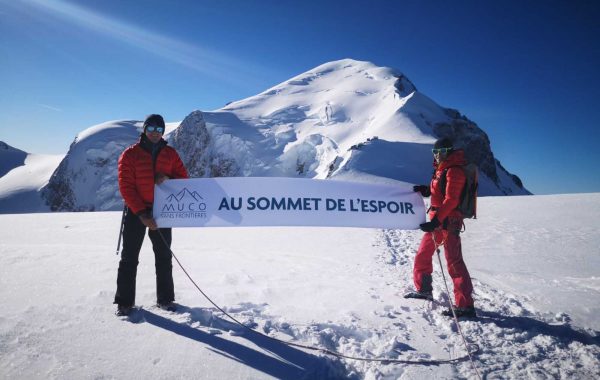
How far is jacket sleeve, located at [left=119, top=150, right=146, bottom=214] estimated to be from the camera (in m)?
3.15

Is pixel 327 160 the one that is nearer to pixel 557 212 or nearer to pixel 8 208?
pixel 557 212

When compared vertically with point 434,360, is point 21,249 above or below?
above

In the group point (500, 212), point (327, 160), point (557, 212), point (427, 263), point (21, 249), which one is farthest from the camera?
point (327, 160)

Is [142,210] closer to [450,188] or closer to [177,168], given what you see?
[177,168]

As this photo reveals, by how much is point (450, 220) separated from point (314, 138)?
163 ft

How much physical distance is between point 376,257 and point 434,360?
327 cm

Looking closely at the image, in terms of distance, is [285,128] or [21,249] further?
[285,128]

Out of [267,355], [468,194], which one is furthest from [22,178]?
[468,194]

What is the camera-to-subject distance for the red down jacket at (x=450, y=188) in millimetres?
3348

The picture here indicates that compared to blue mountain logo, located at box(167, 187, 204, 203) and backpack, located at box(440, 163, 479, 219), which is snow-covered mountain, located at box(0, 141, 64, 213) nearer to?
blue mountain logo, located at box(167, 187, 204, 203)

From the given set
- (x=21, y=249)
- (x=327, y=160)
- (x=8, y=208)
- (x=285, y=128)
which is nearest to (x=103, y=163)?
(x=8, y=208)

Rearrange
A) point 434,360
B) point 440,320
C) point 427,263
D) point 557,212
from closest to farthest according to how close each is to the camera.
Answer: point 434,360 < point 440,320 < point 427,263 < point 557,212

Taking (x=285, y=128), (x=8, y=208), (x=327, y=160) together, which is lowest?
(x=8, y=208)

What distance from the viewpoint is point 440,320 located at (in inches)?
129
